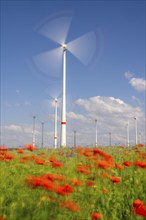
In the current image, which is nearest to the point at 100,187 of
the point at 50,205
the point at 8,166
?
the point at 50,205

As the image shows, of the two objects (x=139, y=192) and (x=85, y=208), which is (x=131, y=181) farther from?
(x=85, y=208)

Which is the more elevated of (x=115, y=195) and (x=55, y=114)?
(x=55, y=114)

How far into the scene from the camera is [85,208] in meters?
7.97

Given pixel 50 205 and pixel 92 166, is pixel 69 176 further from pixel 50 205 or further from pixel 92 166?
pixel 50 205

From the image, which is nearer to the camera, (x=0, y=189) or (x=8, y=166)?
(x=0, y=189)

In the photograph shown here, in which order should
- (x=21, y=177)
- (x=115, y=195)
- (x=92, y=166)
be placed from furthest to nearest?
(x=92, y=166) → (x=21, y=177) → (x=115, y=195)

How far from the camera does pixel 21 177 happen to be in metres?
9.92

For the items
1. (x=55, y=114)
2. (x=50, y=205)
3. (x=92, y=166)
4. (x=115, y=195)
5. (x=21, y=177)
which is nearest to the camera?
(x=50, y=205)

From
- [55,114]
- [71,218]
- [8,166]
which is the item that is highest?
[55,114]

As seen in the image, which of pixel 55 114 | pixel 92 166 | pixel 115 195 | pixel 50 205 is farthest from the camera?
pixel 55 114

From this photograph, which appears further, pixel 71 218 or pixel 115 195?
pixel 115 195

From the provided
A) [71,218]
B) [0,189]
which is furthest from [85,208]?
[0,189]

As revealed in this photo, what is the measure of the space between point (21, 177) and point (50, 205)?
115 inches

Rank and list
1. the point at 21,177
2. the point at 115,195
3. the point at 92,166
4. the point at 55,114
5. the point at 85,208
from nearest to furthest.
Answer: the point at 85,208, the point at 115,195, the point at 21,177, the point at 92,166, the point at 55,114
